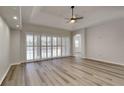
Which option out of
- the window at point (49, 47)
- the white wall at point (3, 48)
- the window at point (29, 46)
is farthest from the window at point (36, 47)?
the white wall at point (3, 48)

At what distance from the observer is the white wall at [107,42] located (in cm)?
573

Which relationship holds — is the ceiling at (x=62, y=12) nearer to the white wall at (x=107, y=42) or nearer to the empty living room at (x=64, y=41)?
the empty living room at (x=64, y=41)

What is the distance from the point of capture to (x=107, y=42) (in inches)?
257

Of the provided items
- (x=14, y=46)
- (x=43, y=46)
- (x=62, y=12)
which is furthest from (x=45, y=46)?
(x=62, y=12)

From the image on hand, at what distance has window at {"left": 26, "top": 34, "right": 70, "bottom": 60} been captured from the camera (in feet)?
23.9

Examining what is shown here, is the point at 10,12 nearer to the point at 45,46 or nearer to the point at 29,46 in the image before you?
the point at 29,46

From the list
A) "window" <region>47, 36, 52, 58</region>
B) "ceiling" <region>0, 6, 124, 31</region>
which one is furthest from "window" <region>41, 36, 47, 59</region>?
"ceiling" <region>0, 6, 124, 31</region>

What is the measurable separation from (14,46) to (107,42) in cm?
615

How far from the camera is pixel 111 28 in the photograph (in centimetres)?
623

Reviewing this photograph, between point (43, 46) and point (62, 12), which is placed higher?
point (62, 12)

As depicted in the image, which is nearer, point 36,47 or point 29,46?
point 29,46

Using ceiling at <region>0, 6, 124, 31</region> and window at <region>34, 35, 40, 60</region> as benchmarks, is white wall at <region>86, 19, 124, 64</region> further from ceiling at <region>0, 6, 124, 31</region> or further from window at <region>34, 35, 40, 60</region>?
window at <region>34, 35, 40, 60</region>

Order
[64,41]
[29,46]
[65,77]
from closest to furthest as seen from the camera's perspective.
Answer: [65,77]
[29,46]
[64,41]
